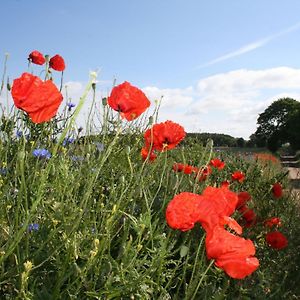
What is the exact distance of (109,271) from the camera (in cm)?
178

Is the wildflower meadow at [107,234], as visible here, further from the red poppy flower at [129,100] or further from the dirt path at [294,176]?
the dirt path at [294,176]

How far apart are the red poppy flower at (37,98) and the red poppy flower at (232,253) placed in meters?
0.68

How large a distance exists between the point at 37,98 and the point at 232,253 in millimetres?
794

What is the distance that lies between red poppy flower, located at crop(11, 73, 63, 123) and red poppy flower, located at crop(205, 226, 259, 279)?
68 centimetres

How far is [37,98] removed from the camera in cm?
166

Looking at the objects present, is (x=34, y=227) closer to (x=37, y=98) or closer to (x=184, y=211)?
(x=37, y=98)

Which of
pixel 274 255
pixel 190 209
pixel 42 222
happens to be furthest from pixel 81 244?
pixel 274 255

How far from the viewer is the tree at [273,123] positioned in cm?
4512

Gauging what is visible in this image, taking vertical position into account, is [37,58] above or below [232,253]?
above

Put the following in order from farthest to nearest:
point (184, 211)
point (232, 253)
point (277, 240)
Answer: point (277, 240) → point (184, 211) → point (232, 253)

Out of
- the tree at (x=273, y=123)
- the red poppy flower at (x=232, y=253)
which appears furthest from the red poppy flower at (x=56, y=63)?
the tree at (x=273, y=123)

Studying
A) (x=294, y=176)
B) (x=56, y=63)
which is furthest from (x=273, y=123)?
(x=56, y=63)

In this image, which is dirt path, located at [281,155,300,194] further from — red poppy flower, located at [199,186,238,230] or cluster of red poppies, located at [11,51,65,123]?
cluster of red poppies, located at [11,51,65,123]

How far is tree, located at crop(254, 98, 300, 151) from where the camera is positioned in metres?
45.1
